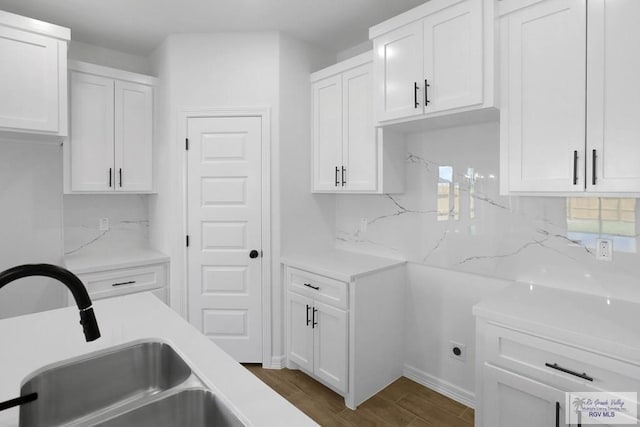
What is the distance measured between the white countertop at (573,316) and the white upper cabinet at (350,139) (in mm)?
1096

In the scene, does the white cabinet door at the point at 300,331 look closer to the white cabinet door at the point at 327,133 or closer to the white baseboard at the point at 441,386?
the white baseboard at the point at 441,386

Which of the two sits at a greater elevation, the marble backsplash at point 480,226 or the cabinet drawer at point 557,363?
the marble backsplash at point 480,226

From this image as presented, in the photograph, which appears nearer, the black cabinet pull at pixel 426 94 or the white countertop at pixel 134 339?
the white countertop at pixel 134 339

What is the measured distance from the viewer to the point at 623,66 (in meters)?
1.51

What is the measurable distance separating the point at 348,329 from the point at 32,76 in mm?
2674

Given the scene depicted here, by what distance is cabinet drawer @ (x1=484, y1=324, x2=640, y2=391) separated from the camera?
135 centimetres

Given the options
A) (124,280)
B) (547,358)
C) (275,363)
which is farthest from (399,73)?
(124,280)

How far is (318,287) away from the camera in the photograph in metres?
2.55

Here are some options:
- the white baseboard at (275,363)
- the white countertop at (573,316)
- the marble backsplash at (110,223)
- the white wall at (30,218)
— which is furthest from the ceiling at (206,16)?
the white baseboard at (275,363)

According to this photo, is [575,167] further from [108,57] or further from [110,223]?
[108,57]

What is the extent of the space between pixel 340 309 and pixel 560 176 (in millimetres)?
1471

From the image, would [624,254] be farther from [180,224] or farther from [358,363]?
[180,224]

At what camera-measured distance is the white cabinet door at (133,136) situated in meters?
2.96

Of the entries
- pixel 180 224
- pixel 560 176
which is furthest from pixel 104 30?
pixel 560 176
